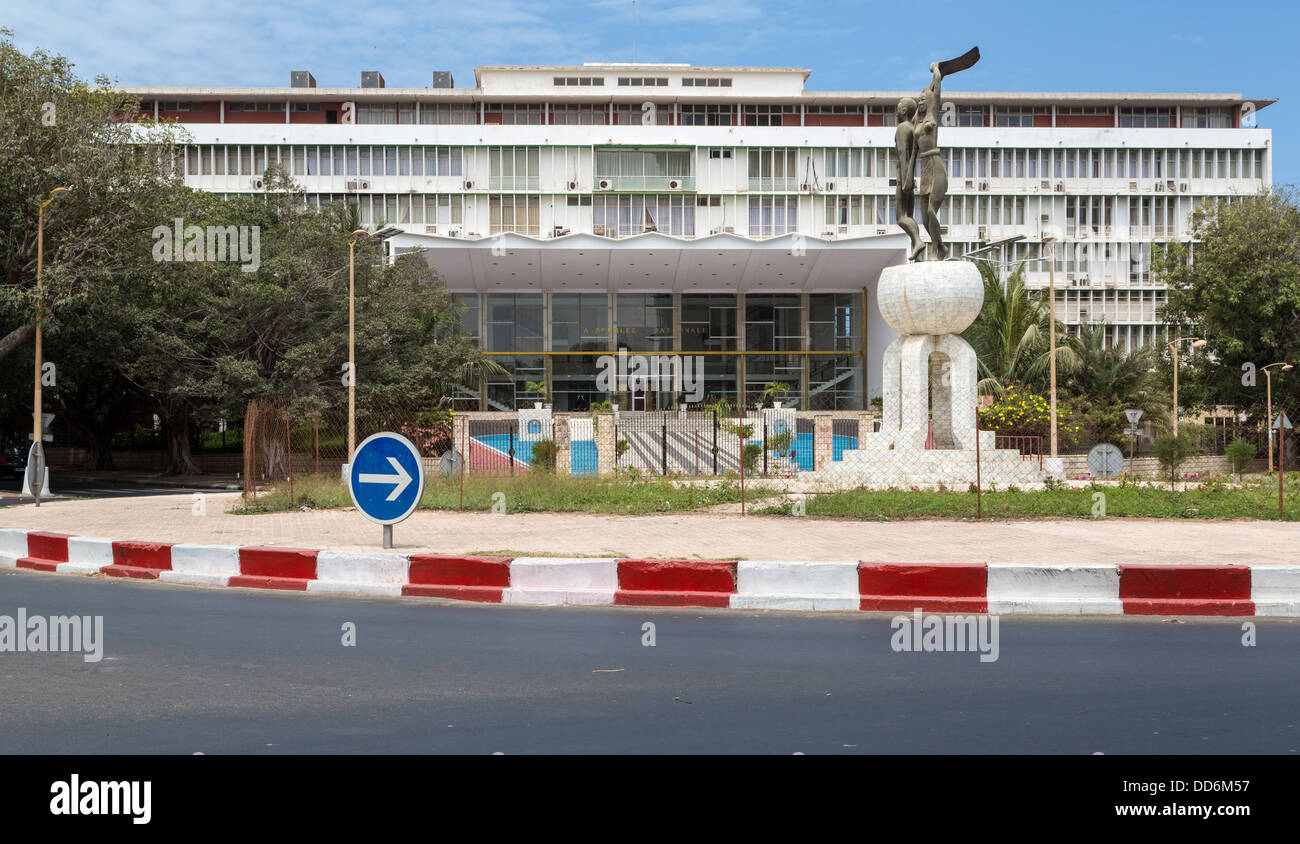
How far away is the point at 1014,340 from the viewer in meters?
41.8

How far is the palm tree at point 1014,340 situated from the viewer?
39969mm

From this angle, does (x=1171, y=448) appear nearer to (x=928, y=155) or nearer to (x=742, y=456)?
(x=928, y=155)

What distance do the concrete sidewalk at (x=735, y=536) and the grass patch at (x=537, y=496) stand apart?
0.66 metres

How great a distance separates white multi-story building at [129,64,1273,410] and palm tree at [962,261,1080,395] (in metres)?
11.5

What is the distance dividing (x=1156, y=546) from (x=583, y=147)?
163 ft

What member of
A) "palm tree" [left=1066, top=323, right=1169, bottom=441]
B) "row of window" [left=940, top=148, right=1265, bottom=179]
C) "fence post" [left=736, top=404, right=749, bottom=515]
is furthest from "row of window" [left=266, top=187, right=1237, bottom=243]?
"fence post" [left=736, top=404, right=749, bottom=515]

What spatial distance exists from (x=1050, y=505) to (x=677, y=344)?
42072 mm

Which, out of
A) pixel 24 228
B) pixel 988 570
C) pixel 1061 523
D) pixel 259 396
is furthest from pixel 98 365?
pixel 988 570

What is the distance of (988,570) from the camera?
31.4 ft

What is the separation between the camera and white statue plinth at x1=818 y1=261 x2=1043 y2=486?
23.6m

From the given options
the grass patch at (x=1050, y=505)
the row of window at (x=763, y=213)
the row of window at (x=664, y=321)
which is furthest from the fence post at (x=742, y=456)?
the row of window at (x=763, y=213)

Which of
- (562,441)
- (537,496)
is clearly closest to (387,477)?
(537,496)

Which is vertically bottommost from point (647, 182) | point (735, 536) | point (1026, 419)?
point (735, 536)
